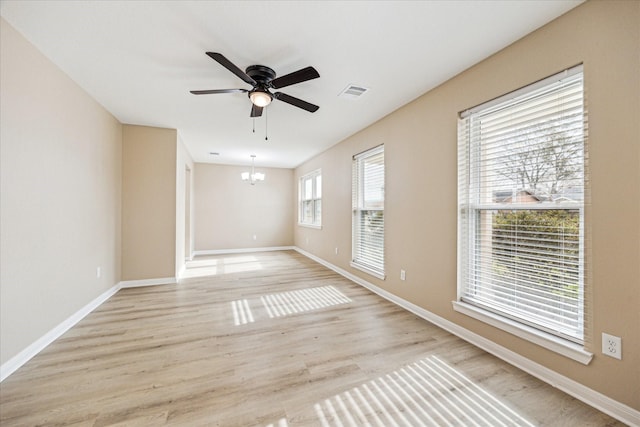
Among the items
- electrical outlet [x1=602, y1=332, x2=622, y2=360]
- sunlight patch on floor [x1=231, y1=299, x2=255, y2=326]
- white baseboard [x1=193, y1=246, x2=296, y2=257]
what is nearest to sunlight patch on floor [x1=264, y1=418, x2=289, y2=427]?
sunlight patch on floor [x1=231, y1=299, x2=255, y2=326]

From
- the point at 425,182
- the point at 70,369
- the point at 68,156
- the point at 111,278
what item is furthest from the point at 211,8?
the point at 111,278

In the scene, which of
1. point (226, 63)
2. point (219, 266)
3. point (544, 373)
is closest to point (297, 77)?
point (226, 63)

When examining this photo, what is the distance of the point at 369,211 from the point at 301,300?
1752 millimetres

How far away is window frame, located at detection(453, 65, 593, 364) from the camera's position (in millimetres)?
1667

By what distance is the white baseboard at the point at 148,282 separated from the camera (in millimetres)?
4008

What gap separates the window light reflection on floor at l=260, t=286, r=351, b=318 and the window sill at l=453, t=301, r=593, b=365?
1.55 m

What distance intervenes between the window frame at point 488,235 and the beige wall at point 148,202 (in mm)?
4190


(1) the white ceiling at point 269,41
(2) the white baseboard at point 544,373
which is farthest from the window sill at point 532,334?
(1) the white ceiling at point 269,41

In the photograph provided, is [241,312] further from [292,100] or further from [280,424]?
[292,100]

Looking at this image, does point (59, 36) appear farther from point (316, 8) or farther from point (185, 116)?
point (316, 8)

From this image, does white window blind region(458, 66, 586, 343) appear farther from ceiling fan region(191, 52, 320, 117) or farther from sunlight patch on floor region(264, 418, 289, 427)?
sunlight patch on floor region(264, 418, 289, 427)

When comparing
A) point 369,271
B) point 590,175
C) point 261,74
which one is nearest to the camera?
point 590,175

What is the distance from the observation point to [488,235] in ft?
7.59

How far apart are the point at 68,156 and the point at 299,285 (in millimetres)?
3245
